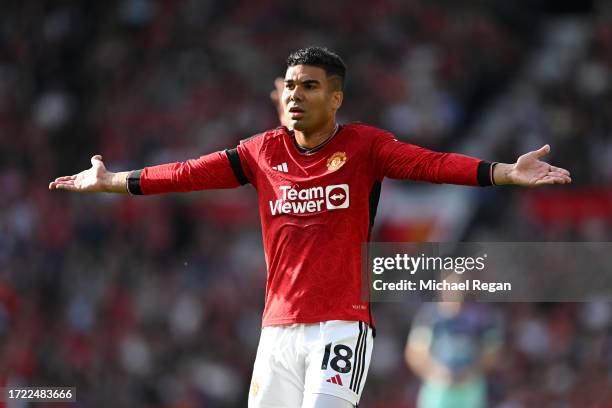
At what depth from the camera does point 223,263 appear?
13.2 meters

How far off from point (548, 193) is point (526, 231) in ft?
2.03

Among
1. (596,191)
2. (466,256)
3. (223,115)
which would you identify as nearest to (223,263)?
(223,115)

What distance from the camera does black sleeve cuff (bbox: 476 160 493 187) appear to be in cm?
514

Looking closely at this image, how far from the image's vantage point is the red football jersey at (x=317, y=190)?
17.4 ft

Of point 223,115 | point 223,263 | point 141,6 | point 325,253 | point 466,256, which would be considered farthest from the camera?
point 141,6

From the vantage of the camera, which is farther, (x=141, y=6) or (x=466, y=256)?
(x=141, y=6)

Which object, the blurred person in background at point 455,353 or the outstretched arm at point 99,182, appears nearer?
the outstretched arm at point 99,182

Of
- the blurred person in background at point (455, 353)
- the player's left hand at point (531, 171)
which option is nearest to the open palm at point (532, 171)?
the player's left hand at point (531, 171)

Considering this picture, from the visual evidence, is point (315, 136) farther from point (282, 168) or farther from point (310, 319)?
point (310, 319)

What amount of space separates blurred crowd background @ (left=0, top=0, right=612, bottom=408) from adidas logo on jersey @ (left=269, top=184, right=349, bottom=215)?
669 cm

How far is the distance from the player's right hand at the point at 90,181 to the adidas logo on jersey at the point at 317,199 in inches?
40.7

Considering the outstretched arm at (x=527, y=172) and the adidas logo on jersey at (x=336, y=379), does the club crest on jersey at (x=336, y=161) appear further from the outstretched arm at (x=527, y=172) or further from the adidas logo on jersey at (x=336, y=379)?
the adidas logo on jersey at (x=336, y=379)

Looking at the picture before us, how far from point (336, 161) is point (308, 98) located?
354 mm

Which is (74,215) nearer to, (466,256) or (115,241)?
(115,241)
